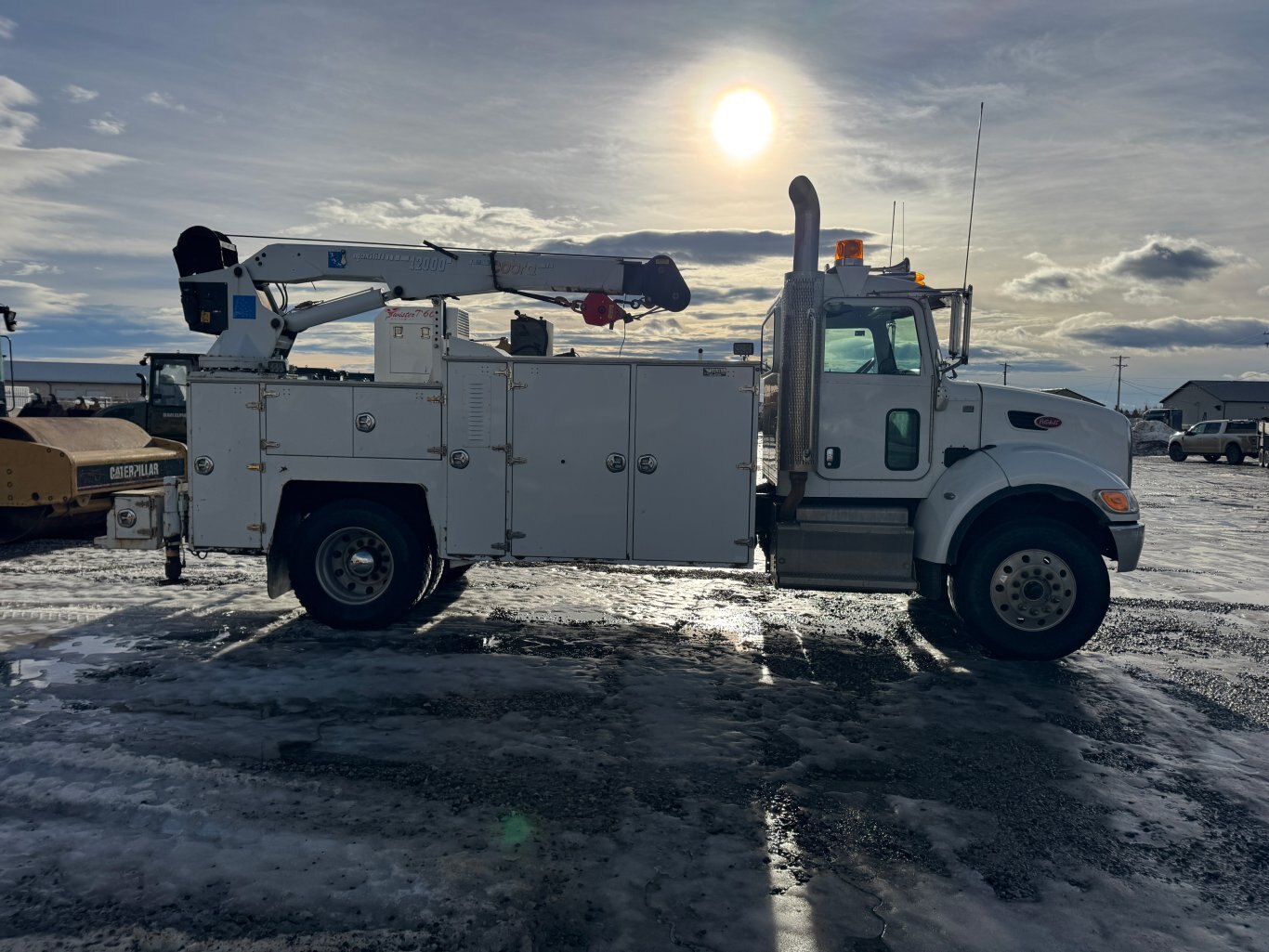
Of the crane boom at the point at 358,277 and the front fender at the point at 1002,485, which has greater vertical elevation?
the crane boom at the point at 358,277

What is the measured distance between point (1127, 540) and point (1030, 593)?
35.5 inches

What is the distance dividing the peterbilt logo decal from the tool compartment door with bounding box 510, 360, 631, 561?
3325 millimetres

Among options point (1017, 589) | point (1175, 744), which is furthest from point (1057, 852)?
point (1017, 589)

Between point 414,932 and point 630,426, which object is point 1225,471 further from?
point 414,932

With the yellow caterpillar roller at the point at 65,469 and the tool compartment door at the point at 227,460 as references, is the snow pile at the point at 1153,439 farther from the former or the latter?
the tool compartment door at the point at 227,460

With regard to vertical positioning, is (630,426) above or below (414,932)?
above

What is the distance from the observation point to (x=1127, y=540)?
714 cm

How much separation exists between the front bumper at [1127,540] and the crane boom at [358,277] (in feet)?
14.5

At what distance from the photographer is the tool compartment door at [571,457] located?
295 inches

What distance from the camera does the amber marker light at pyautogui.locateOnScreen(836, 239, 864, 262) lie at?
24.6 feet

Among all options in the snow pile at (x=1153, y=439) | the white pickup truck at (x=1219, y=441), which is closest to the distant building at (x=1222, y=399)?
the snow pile at (x=1153, y=439)

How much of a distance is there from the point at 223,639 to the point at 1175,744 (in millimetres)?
7136

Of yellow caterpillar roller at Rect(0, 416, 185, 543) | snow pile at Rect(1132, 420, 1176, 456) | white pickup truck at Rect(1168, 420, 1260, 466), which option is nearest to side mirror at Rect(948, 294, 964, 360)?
yellow caterpillar roller at Rect(0, 416, 185, 543)

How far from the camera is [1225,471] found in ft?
104
